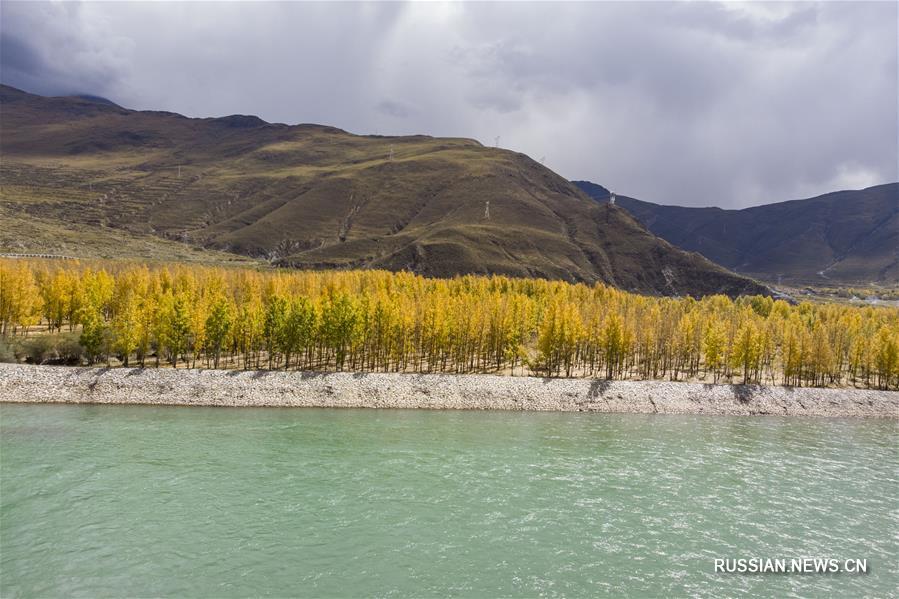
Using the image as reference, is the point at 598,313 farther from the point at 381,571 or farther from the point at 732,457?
the point at 381,571

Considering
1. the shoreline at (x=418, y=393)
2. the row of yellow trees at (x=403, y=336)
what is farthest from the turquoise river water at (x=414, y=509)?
the row of yellow trees at (x=403, y=336)

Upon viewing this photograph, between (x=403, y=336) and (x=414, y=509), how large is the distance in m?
48.1

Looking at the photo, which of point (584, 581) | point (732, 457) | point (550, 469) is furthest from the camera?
point (732, 457)

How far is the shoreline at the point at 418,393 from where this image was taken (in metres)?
64.1

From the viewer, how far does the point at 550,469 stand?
4484cm

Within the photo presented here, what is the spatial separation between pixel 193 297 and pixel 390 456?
186 feet

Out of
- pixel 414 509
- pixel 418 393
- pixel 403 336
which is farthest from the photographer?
pixel 403 336

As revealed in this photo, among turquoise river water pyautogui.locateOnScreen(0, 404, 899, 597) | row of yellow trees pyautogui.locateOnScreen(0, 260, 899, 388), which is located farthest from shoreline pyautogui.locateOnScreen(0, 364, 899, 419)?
row of yellow trees pyautogui.locateOnScreen(0, 260, 899, 388)

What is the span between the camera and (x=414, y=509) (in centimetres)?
3519

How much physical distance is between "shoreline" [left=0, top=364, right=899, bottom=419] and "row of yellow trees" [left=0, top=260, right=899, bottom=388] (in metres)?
6.59

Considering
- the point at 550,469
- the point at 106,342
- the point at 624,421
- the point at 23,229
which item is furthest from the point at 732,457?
the point at 23,229

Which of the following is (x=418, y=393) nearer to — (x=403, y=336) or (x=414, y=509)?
(x=403, y=336)

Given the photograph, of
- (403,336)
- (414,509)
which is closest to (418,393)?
(403,336)

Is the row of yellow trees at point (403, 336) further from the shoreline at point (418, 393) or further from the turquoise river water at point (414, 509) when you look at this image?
the turquoise river water at point (414, 509)
